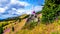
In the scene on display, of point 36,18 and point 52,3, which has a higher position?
point 52,3

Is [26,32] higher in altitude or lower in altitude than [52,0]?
lower

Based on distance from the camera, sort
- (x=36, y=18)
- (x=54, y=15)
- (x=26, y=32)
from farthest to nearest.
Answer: (x=36, y=18) → (x=54, y=15) → (x=26, y=32)

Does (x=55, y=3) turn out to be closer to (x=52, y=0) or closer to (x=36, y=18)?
(x=52, y=0)

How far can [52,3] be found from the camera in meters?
27.7

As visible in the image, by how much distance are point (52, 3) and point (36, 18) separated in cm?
516

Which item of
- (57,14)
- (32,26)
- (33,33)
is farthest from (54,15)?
(33,33)

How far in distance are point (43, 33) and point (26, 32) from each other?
3581 millimetres

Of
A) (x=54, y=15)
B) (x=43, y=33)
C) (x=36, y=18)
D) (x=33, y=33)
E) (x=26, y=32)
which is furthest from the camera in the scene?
(x=36, y=18)

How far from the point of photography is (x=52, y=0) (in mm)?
27734

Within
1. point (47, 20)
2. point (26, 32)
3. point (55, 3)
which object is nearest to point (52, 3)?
point (55, 3)

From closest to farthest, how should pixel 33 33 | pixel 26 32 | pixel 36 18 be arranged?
pixel 33 33 → pixel 26 32 → pixel 36 18

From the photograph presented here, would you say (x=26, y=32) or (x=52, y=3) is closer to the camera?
(x=26, y=32)

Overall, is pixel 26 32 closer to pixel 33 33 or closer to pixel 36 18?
pixel 33 33

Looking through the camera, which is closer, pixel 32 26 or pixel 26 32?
pixel 26 32
